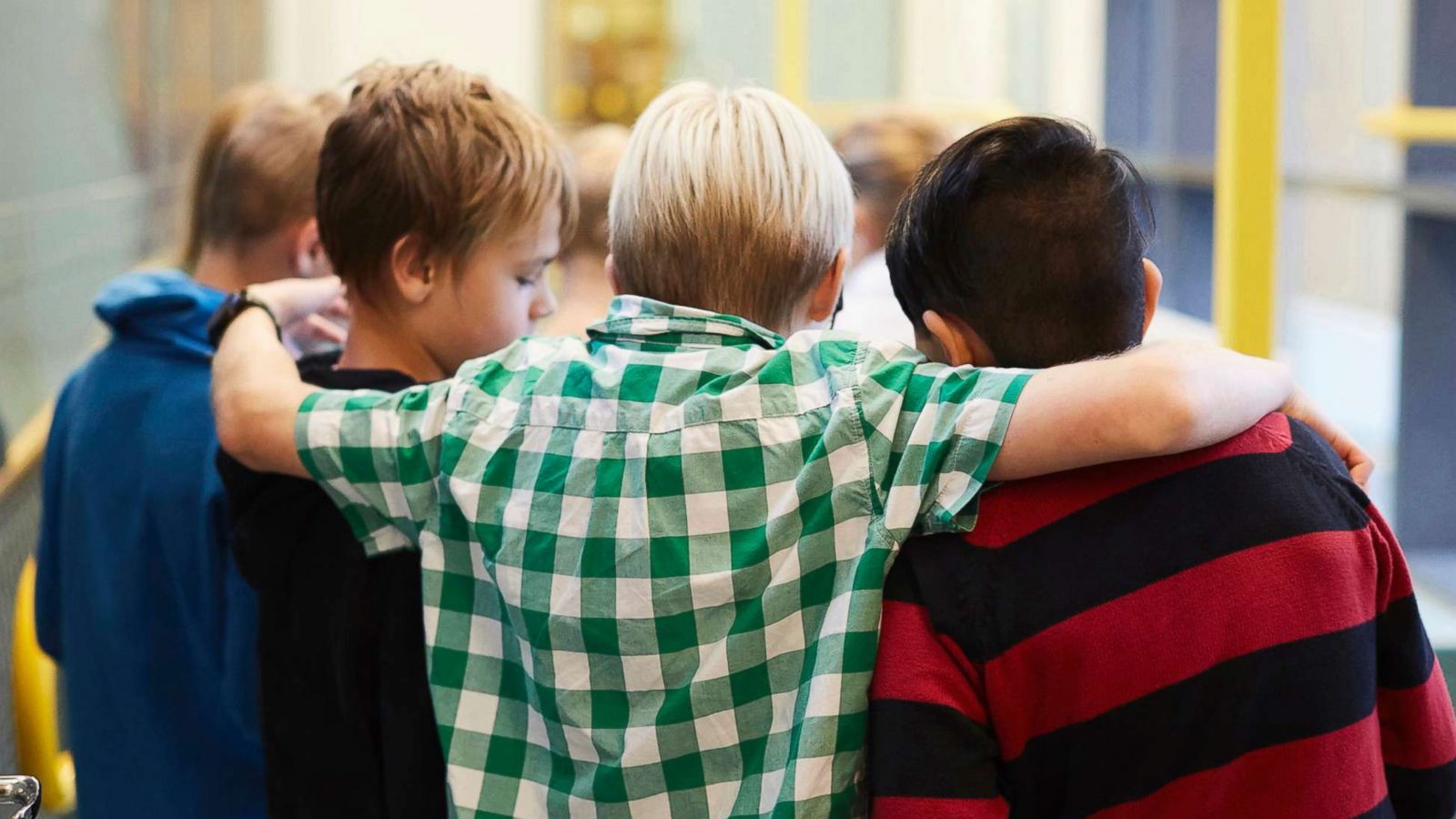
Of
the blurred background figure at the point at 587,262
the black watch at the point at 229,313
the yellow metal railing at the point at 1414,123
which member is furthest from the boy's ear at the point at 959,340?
the yellow metal railing at the point at 1414,123

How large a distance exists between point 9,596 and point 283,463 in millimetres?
1339

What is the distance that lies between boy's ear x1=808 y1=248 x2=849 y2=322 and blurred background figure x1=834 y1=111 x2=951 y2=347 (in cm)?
107

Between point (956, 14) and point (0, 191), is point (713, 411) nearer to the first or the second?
point (0, 191)

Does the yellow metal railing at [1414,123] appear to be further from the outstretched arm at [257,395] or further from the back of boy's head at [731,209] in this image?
the outstretched arm at [257,395]

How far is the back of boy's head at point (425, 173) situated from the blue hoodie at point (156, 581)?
0.23 meters

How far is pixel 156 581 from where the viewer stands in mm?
1109

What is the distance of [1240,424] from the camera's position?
676 mm

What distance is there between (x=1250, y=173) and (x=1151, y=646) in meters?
0.83

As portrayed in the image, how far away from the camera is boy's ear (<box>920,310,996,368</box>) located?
29.1 inches

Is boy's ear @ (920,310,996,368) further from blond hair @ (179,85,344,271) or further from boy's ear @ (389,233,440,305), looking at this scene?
blond hair @ (179,85,344,271)

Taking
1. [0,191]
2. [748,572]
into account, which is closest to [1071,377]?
[748,572]

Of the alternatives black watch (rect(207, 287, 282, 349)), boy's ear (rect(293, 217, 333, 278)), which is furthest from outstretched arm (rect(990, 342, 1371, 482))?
boy's ear (rect(293, 217, 333, 278))

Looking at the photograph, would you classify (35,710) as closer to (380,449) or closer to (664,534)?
(380,449)

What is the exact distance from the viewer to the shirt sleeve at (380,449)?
0.80m
